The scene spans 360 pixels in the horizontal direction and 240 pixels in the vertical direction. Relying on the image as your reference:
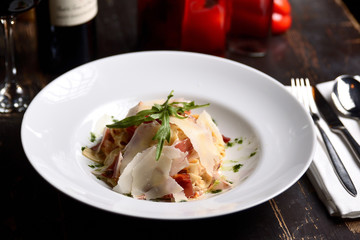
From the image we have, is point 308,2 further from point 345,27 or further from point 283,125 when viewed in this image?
point 283,125

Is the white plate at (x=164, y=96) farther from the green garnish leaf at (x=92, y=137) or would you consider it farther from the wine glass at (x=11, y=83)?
the wine glass at (x=11, y=83)

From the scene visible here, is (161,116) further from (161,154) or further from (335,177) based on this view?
(335,177)

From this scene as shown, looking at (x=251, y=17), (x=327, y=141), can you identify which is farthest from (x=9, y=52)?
(x=327, y=141)

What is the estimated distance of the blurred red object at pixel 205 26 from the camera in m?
1.89

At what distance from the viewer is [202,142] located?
52.6 inches

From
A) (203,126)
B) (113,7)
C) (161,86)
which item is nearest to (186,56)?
(161,86)

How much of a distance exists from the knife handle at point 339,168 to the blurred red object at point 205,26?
611 millimetres

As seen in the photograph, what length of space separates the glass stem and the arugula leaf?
0.57m

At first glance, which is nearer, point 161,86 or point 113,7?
point 161,86

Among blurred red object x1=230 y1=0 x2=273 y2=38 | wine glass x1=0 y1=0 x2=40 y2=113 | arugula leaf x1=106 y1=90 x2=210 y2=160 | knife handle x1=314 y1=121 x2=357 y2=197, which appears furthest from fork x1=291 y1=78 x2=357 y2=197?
wine glass x1=0 y1=0 x2=40 y2=113

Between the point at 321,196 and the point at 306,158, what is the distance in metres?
0.17

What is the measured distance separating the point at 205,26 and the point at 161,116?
2.31 ft

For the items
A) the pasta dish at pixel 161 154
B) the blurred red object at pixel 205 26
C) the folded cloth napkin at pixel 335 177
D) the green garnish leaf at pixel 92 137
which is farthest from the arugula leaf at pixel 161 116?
the blurred red object at pixel 205 26

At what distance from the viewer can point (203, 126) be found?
1391 mm
